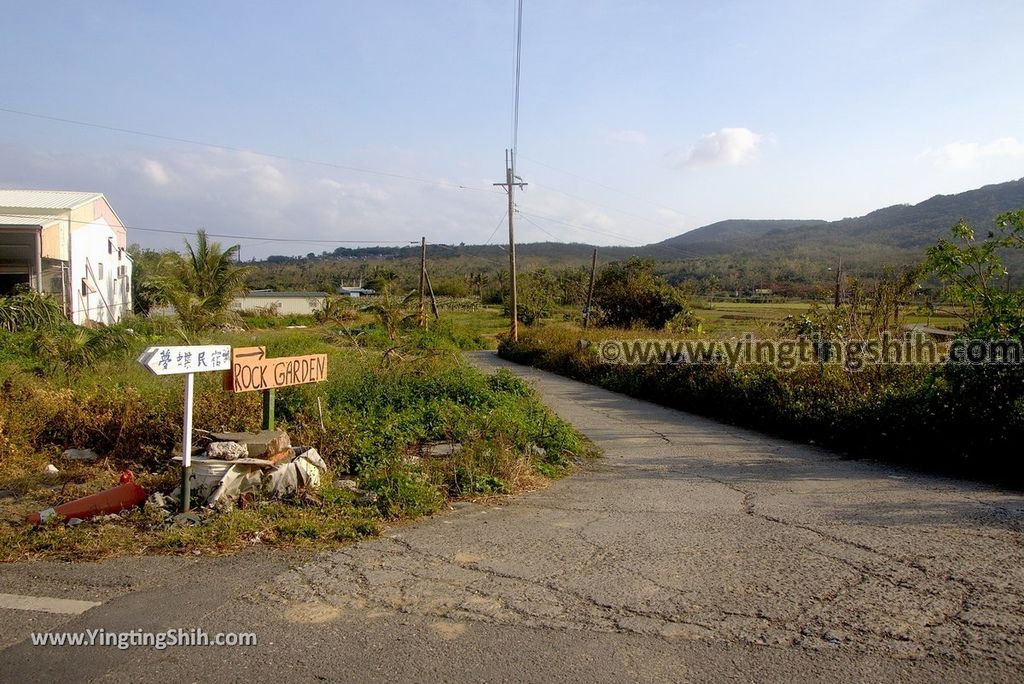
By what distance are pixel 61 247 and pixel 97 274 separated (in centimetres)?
489

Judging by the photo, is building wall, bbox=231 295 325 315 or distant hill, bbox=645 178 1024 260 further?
distant hill, bbox=645 178 1024 260

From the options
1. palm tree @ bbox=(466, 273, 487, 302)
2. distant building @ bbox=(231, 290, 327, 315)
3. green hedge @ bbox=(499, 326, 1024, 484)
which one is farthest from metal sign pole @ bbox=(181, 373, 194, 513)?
palm tree @ bbox=(466, 273, 487, 302)

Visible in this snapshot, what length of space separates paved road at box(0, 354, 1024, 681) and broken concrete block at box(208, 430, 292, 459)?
1822 mm

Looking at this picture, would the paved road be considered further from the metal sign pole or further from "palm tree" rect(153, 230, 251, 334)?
"palm tree" rect(153, 230, 251, 334)

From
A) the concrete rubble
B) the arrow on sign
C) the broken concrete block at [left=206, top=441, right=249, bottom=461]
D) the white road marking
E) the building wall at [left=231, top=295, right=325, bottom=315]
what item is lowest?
the white road marking

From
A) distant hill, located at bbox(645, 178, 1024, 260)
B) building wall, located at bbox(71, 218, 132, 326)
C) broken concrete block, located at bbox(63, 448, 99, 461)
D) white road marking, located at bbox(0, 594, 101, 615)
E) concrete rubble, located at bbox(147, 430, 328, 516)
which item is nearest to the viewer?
white road marking, located at bbox(0, 594, 101, 615)

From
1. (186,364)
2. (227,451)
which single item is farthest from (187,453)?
(186,364)

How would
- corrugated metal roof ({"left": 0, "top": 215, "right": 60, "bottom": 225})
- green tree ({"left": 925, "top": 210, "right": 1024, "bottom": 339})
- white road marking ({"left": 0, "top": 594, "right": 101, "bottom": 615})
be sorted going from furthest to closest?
corrugated metal roof ({"left": 0, "top": 215, "right": 60, "bottom": 225})
green tree ({"left": 925, "top": 210, "right": 1024, "bottom": 339})
white road marking ({"left": 0, "top": 594, "right": 101, "bottom": 615})

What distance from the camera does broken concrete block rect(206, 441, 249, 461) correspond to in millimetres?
6922

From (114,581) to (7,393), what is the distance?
550cm

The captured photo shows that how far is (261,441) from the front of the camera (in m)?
7.28

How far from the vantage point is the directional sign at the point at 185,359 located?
19.8ft

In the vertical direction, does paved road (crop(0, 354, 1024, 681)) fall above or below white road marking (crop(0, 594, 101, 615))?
above

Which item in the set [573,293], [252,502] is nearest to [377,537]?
[252,502]
